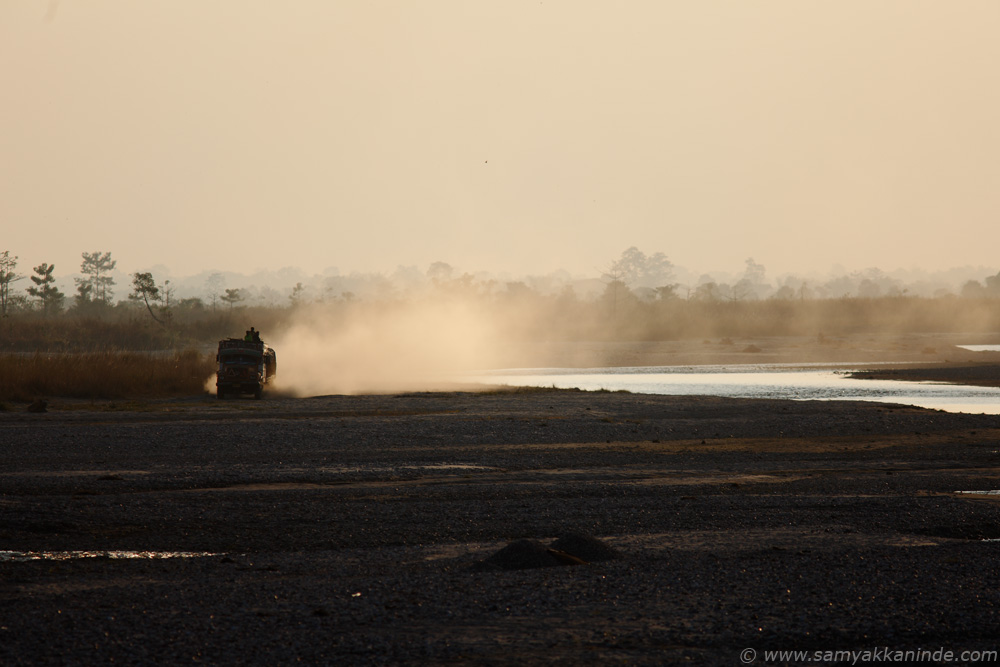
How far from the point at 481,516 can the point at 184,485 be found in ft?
17.6

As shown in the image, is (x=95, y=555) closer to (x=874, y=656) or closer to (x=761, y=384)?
(x=874, y=656)

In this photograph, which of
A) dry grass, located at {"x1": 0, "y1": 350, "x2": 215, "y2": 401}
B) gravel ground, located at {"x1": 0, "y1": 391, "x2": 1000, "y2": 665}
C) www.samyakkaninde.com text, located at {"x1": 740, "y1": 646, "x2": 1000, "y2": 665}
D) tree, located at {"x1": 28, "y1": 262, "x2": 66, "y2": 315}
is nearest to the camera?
www.samyakkaninde.com text, located at {"x1": 740, "y1": 646, "x2": 1000, "y2": 665}

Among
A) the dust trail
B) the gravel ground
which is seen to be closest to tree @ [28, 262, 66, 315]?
the dust trail

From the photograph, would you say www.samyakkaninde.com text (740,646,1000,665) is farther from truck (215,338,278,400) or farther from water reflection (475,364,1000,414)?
truck (215,338,278,400)

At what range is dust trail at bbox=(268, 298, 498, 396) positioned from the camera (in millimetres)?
48500

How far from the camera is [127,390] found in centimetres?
3700

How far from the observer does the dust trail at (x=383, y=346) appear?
4850 cm

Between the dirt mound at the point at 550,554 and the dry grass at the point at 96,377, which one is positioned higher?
the dry grass at the point at 96,377

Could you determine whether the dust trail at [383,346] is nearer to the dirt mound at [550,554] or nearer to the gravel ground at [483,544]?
the gravel ground at [483,544]

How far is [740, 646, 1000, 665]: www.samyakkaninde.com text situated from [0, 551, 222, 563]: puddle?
6175mm

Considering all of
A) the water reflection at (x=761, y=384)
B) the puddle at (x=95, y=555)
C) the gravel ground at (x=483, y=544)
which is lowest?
the puddle at (x=95, y=555)

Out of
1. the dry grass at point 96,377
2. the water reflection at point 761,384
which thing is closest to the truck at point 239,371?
the dry grass at point 96,377

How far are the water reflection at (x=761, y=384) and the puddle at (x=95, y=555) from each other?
2809 cm

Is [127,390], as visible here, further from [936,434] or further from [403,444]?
[936,434]
